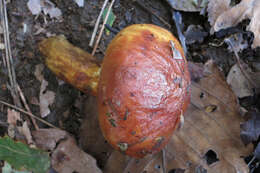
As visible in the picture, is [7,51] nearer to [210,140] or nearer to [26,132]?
[26,132]

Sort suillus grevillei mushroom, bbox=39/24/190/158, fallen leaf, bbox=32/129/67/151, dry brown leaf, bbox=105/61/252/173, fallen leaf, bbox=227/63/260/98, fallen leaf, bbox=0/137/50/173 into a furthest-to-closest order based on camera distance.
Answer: fallen leaf, bbox=227/63/260/98 → fallen leaf, bbox=32/129/67/151 → dry brown leaf, bbox=105/61/252/173 → fallen leaf, bbox=0/137/50/173 → suillus grevillei mushroom, bbox=39/24/190/158

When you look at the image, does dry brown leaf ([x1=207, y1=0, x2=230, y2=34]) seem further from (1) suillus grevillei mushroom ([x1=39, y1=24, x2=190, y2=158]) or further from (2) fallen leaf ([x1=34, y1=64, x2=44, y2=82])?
(2) fallen leaf ([x1=34, y1=64, x2=44, y2=82])

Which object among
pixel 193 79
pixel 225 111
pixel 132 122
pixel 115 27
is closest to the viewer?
pixel 132 122

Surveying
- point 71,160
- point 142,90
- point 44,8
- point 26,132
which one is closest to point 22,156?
point 26,132

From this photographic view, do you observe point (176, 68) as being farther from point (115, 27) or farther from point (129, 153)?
point (115, 27)

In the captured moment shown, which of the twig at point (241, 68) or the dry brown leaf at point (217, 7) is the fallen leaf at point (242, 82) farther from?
the dry brown leaf at point (217, 7)

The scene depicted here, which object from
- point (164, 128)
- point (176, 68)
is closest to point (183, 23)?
point (176, 68)

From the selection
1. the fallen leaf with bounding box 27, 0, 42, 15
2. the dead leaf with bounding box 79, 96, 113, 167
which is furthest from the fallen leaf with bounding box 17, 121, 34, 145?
the fallen leaf with bounding box 27, 0, 42, 15
